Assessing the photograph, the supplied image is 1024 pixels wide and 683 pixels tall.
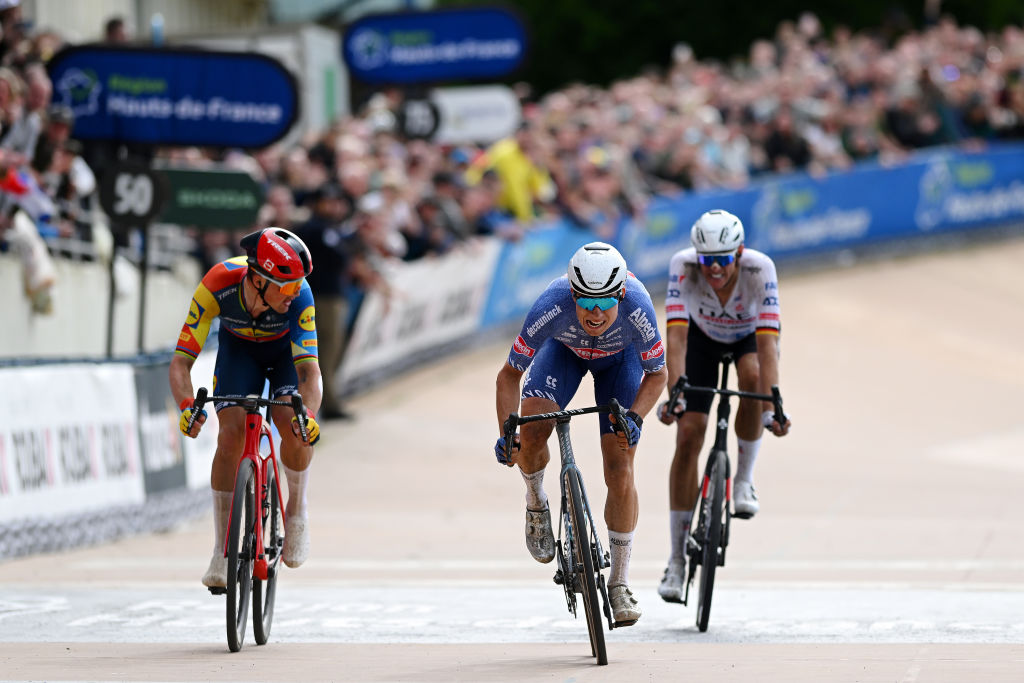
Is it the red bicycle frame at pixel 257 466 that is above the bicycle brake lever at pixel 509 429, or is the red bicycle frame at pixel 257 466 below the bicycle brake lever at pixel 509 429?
below

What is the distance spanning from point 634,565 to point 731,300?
306 cm

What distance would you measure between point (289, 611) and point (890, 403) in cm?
1143

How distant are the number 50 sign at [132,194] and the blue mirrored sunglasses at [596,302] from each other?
230 inches

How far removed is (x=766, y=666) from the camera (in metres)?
7.18

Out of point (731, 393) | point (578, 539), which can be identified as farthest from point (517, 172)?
point (578, 539)

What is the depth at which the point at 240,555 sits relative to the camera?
300 inches

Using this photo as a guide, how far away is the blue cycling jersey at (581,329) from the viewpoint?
24.7 feet

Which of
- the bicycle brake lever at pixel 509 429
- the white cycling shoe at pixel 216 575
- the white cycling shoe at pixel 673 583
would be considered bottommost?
the white cycling shoe at pixel 673 583

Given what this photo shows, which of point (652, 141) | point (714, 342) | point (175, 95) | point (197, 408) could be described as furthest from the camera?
point (652, 141)

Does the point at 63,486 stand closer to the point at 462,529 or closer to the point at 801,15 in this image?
the point at 462,529

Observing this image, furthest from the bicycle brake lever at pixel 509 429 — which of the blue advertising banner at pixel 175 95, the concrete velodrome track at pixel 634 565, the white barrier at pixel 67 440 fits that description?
the blue advertising banner at pixel 175 95

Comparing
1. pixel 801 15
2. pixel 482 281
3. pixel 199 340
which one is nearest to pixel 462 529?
pixel 199 340

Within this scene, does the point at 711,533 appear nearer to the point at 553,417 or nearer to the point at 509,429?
the point at 553,417

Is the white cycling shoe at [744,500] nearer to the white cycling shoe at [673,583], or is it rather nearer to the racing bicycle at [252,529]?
the white cycling shoe at [673,583]
